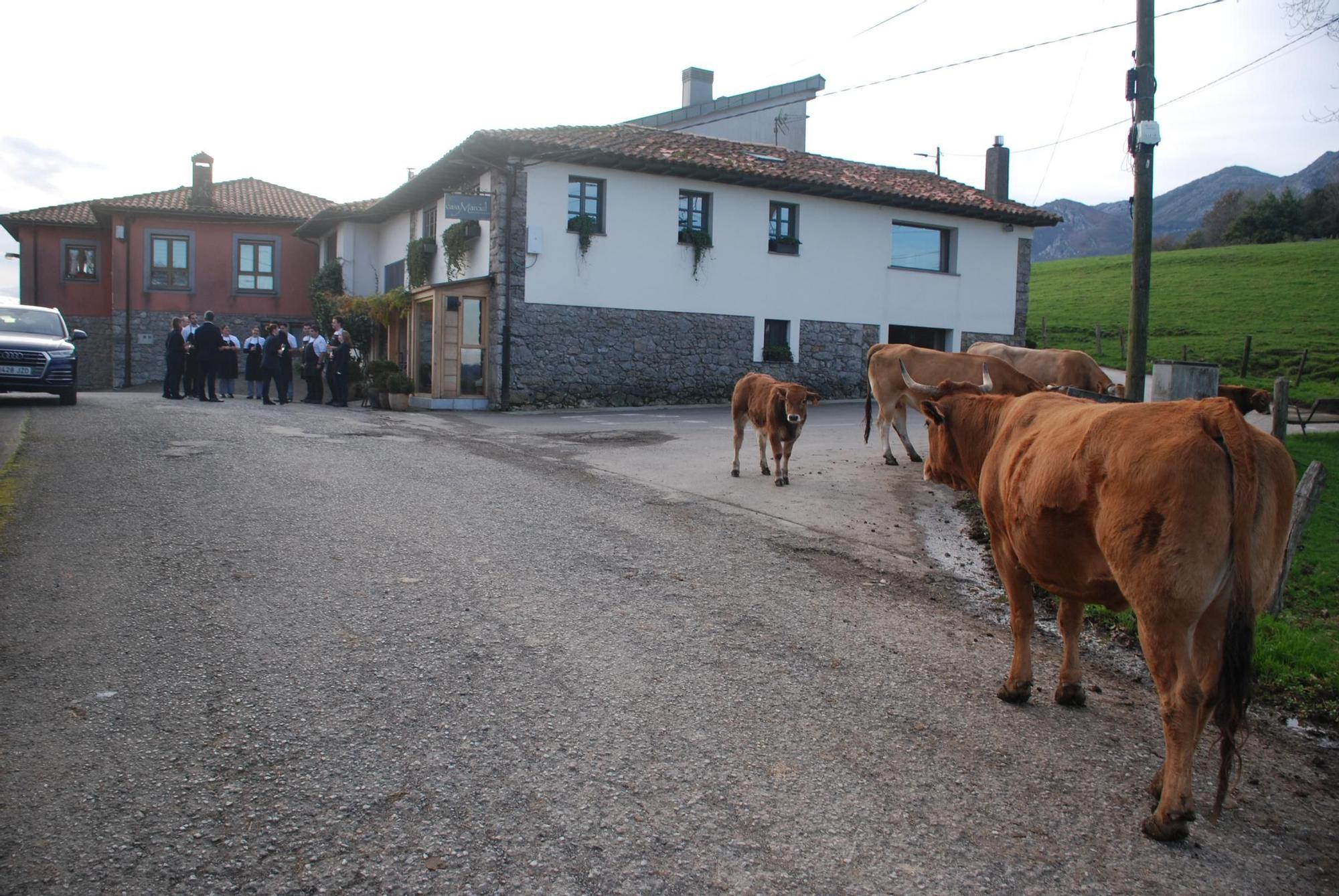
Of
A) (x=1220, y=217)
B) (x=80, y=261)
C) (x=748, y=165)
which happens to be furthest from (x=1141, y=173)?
(x=1220, y=217)

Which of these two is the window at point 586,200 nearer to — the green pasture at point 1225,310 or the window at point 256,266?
the green pasture at point 1225,310

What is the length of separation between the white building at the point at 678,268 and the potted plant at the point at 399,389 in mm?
324

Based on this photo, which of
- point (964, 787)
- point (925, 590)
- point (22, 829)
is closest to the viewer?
point (22, 829)

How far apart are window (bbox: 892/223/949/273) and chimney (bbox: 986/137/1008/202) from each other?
5.35 m

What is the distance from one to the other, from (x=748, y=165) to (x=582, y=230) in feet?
14.9

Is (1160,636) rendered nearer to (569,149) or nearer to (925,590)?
(925,590)

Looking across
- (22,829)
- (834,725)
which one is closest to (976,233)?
(834,725)

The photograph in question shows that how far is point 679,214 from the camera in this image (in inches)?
872

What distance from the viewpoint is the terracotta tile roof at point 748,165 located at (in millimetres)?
20062

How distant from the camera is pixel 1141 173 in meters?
9.67

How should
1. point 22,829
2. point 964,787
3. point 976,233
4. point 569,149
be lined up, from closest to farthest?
point 22,829 < point 964,787 < point 569,149 < point 976,233

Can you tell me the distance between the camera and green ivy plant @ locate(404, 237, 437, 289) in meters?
23.6

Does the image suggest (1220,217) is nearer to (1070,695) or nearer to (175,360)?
(175,360)

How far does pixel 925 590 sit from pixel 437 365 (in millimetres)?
15502
